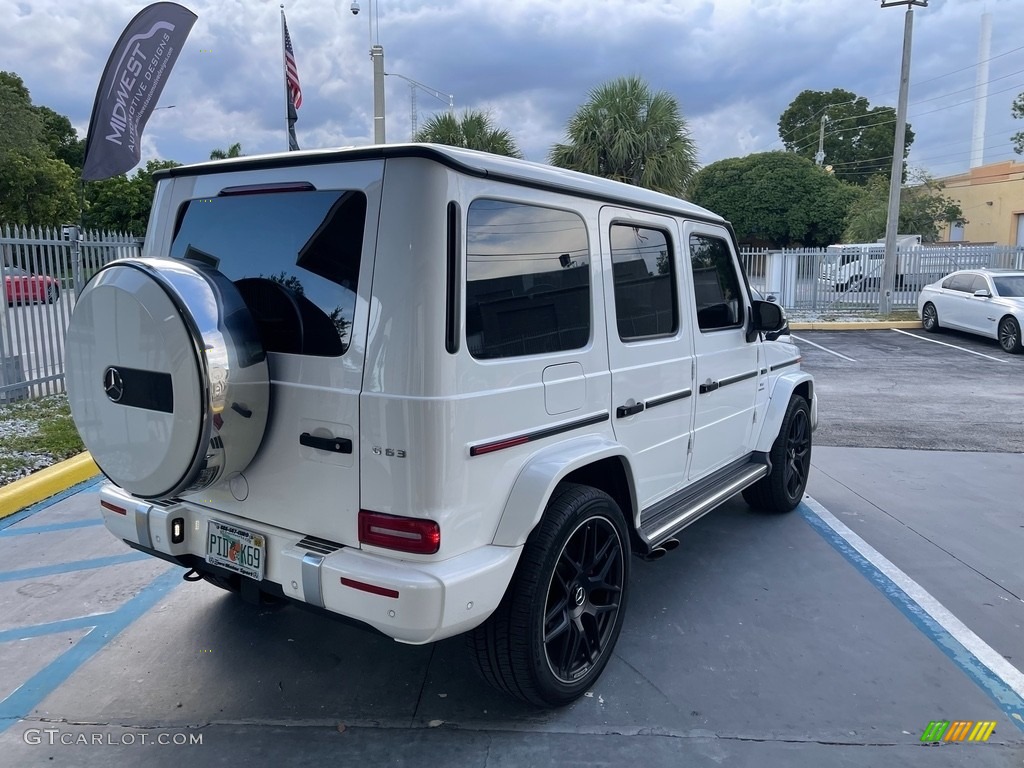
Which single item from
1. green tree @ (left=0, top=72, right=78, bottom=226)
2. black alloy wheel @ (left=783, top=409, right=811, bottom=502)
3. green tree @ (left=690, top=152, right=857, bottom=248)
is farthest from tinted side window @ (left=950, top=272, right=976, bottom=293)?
green tree @ (left=0, top=72, right=78, bottom=226)

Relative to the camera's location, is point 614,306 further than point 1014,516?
No

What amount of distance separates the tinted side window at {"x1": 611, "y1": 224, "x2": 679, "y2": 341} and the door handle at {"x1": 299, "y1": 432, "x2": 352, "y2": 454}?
4.43ft

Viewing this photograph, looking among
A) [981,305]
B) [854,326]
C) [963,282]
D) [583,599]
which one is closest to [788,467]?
[583,599]

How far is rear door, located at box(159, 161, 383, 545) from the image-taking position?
2555mm

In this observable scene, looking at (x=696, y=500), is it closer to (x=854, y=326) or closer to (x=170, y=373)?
(x=170, y=373)

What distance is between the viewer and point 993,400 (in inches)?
390

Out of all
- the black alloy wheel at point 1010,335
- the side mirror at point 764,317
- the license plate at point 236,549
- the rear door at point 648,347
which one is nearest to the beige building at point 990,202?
the black alloy wheel at point 1010,335

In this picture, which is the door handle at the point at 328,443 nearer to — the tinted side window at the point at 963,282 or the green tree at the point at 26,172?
the tinted side window at the point at 963,282

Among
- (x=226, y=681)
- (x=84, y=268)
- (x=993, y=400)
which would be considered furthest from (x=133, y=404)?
(x=993, y=400)

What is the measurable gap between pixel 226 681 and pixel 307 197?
2.04 m

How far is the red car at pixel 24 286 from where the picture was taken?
7.70 metres

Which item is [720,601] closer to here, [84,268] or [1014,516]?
[1014,516]

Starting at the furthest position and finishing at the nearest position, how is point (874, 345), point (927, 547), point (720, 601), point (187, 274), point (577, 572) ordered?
point (874, 345) → point (927, 547) → point (720, 601) → point (577, 572) → point (187, 274)

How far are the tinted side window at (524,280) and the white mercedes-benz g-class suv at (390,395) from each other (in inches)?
0.4
